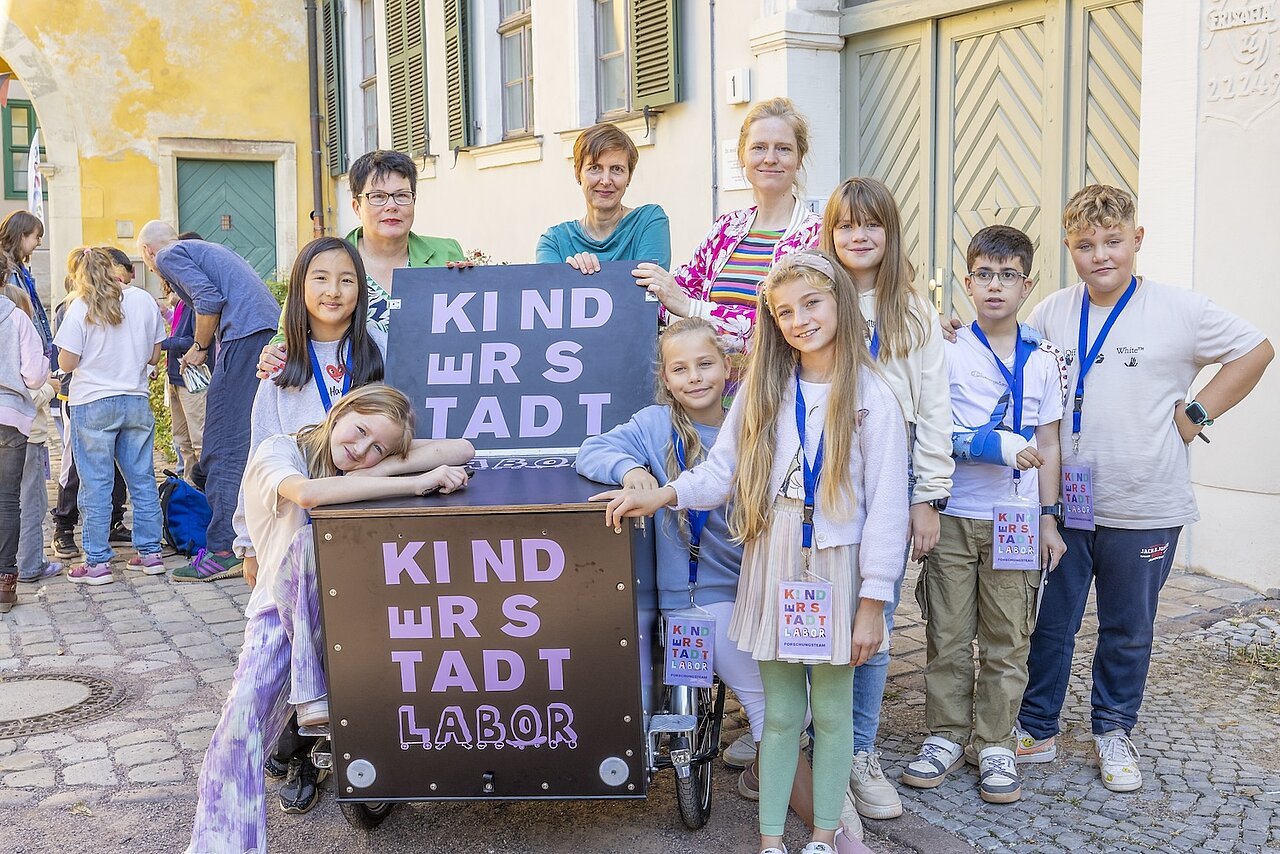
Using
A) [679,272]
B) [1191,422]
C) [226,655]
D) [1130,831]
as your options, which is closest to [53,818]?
[226,655]

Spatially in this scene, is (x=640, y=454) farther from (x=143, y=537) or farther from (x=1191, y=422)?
(x=143, y=537)

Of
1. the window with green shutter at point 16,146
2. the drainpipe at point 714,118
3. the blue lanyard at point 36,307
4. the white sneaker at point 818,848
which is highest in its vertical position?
the window with green shutter at point 16,146

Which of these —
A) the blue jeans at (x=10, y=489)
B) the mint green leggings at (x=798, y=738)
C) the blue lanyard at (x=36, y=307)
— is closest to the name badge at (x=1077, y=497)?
the mint green leggings at (x=798, y=738)

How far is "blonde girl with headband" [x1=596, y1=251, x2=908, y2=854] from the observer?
2949 mm

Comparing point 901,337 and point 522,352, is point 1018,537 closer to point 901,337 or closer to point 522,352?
point 901,337

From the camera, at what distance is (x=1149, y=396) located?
139 inches

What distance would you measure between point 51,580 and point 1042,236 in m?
5.46

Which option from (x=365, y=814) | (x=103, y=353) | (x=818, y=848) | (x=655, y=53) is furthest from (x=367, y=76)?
(x=818, y=848)

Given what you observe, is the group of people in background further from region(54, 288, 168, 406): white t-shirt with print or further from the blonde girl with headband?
region(54, 288, 168, 406): white t-shirt with print

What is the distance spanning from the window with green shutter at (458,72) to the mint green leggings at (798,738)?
32.9 feet

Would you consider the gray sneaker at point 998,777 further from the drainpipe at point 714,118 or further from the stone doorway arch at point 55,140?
the stone doorway arch at point 55,140

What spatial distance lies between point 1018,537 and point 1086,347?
617 millimetres

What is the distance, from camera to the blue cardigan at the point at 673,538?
3.30m

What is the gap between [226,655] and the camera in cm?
513
